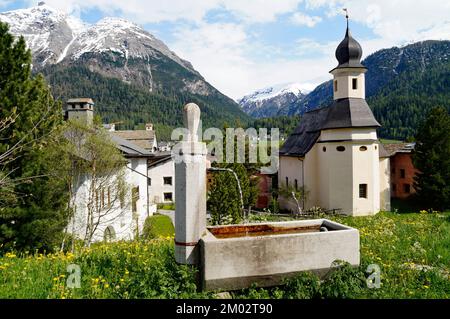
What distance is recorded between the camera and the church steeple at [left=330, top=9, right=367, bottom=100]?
97.1 ft

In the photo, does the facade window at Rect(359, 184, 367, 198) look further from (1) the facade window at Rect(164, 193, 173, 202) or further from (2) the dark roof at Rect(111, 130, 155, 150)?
(2) the dark roof at Rect(111, 130, 155, 150)

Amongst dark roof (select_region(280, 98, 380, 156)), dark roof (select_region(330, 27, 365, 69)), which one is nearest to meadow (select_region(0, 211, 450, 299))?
dark roof (select_region(280, 98, 380, 156))

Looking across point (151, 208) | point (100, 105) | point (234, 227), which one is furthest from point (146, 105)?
point (234, 227)

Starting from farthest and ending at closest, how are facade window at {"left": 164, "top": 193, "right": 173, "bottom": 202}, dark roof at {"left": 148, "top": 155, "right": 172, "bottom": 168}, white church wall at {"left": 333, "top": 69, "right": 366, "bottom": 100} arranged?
facade window at {"left": 164, "top": 193, "right": 173, "bottom": 202} < dark roof at {"left": 148, "top": 155, "right": 172, "bottom": 168} < white church wall at {"left": 333, "top": 69, "right": 366, "bottom": 100}

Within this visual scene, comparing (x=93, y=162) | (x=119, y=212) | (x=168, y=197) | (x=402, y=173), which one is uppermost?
(x=93, y=162)

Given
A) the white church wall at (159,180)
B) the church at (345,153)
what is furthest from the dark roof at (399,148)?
the white church wall at (159,180)

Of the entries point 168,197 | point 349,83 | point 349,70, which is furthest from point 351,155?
point 168,197

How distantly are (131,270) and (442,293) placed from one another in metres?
5.63

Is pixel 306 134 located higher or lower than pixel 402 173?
higher

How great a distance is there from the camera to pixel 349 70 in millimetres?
29906

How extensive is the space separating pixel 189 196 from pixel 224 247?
105 centimetres

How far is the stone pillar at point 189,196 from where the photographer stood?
6.01m

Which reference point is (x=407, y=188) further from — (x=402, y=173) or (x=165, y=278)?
(x=165, y=278)

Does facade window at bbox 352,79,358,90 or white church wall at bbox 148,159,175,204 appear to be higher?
facade window at bbox 352,79,358,90
